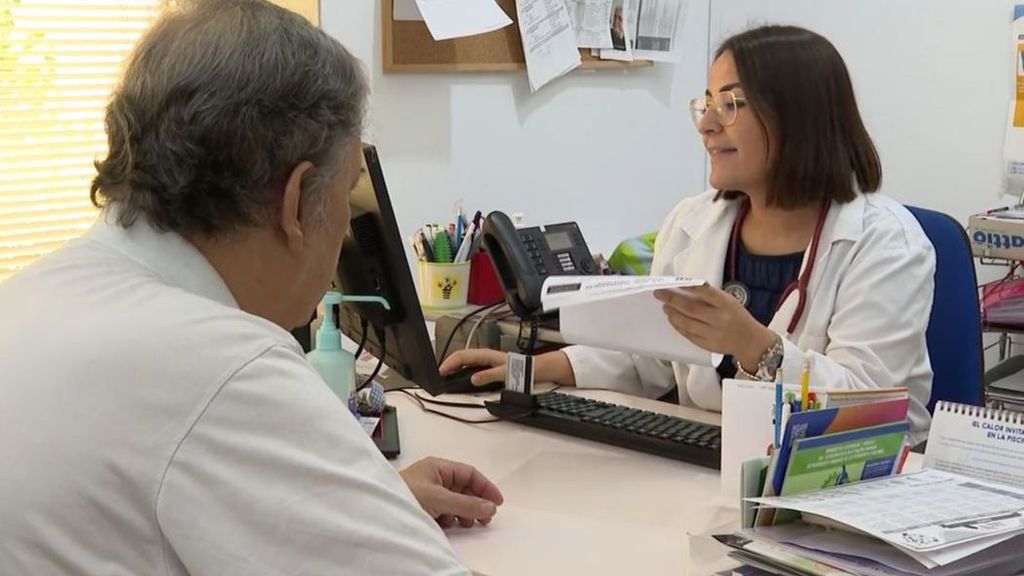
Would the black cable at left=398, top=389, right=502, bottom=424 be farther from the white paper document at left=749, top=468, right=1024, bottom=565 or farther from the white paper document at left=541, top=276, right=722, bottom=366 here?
the white paper document at left=749, top=468, right=1024, bottom=565

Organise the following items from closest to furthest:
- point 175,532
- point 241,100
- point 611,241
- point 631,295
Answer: point 175,532, point 241,100, point 631,295, point 611,241

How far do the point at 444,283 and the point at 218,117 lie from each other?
4.73 ft

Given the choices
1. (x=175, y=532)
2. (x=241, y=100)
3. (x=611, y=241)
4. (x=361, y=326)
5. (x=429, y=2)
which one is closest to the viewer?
(x=175, y=532)

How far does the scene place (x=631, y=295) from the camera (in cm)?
160

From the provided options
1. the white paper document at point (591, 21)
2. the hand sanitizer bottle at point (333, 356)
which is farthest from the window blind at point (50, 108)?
the white paper document at point (591, 21)

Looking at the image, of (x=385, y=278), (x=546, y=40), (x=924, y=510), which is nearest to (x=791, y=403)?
(x=924, y=510)

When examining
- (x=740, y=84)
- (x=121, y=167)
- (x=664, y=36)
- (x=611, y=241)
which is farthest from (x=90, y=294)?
(x=664, y=36)

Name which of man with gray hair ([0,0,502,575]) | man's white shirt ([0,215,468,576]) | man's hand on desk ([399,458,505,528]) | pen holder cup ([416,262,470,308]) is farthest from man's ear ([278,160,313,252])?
pen holder cup ([416,262,470,308])

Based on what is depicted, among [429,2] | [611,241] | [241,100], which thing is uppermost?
[429,2]

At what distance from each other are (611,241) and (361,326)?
1498mm

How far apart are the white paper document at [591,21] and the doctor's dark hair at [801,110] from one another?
102 cm

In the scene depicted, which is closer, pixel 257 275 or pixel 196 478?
pixel 196 478

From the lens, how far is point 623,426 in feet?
5.60

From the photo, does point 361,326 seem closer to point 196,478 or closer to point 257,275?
point 257,275
